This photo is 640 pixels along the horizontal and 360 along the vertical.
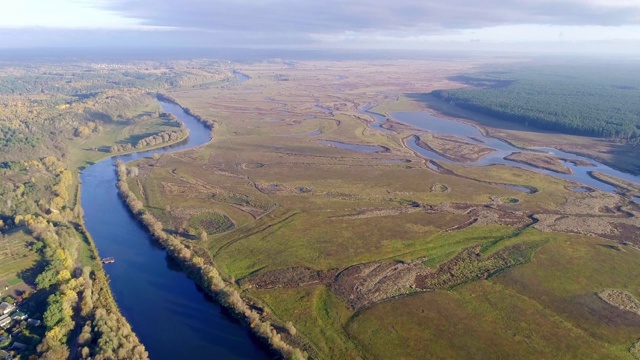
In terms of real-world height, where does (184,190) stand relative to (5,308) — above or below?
above

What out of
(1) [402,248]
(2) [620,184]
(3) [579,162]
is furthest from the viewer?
(3) [579,162]

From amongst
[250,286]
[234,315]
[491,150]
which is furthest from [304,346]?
[491,150]

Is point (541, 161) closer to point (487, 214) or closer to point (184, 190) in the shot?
point (487, 214)

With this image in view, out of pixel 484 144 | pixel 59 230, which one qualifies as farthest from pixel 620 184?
pixel 59 230

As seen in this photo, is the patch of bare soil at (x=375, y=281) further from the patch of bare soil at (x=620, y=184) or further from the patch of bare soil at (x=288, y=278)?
the patch of bare soil at (x=620, y=184)

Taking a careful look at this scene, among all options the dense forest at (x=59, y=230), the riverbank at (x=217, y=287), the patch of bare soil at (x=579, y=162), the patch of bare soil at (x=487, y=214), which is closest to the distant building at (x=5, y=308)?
the dense forest at (x=59, y=230)

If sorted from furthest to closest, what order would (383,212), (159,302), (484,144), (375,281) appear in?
(484,144) < (383,212) < (375,281) < (159,302)
